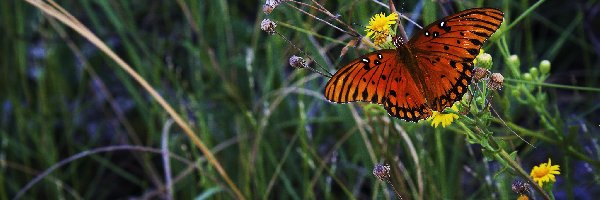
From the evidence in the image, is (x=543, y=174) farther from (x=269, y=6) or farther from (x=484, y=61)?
(x=269, y=6)

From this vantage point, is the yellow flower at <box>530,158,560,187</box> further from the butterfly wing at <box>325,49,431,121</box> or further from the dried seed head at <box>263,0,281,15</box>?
the dried seed head at <box>263,0,281,15</box>

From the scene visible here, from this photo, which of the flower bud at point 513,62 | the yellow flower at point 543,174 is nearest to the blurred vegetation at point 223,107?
the flower bud at point 513,62

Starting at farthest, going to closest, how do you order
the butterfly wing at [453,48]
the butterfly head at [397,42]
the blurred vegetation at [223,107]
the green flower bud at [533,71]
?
the blurred vegetation at [223,107] → the green flower bud at [533,71] → the butterfly head at [397,42] → the butterfly wing at [453,48]

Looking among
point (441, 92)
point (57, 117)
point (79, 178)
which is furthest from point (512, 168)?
point (57, 117)

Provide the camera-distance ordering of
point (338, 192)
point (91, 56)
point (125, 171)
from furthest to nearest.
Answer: point (91, 56)
point (125, 171)
point (338, 192)

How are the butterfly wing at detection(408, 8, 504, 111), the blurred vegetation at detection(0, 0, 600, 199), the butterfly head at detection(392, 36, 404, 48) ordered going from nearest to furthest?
the butterfly wing at detection(408, 8, 504, 111), the butterfly head at detection(392, 36, 404, 48), the blurred vegetation at detection(0, 0, 600, 199)

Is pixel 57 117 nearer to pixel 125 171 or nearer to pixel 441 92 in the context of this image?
pixel 125 171

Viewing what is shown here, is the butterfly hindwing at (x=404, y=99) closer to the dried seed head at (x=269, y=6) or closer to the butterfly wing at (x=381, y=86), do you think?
the butterfly wing at (x=381, y=86)

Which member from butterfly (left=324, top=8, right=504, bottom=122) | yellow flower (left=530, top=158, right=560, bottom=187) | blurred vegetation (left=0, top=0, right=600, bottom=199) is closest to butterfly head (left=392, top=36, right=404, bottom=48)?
butterfly (left=324, top=8, right=504, bottom=122)
